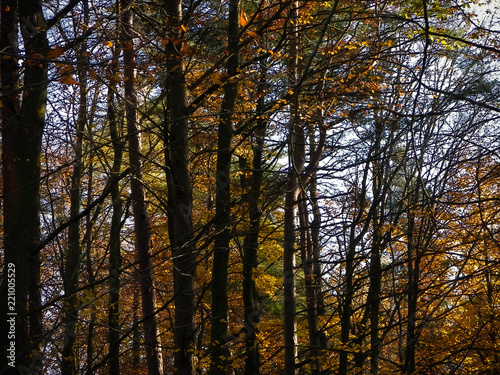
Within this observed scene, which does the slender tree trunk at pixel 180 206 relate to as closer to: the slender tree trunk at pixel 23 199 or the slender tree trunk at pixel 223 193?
the slender tree trunk at pixel 223 193

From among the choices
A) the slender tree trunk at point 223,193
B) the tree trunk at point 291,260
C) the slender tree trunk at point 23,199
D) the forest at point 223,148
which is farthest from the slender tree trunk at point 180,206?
the tree trunk at point 291,260

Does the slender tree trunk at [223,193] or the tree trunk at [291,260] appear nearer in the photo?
the slender tree trunk at [223,193]

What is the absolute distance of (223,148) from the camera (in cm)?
820

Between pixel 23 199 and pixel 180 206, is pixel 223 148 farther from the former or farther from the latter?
pixel 23 199

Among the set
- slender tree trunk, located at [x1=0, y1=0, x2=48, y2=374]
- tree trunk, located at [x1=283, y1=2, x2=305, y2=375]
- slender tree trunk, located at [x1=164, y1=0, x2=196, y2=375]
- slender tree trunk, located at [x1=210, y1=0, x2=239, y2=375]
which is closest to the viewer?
slender tree trunk, located at [x1=0, y1=0, x2=48, y2=374]

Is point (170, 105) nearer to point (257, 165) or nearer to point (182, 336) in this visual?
point (182, 336)

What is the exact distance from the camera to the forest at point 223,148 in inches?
164

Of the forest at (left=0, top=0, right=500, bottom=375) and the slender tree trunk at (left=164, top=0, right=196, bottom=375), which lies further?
the slender tree trunk at (left=164, top=0, right=196, bottom=375)

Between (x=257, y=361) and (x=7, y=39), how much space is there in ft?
30.2

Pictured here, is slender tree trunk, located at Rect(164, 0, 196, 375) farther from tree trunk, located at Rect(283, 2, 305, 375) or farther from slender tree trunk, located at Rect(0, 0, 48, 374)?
tree trunk, located at Rect(283, 2, 305, 375)

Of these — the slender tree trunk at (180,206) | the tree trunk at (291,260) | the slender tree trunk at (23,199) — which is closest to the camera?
the slender tree trunk at (23,199)

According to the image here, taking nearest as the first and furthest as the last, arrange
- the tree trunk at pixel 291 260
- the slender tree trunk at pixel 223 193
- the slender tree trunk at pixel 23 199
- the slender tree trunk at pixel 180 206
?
the slender tree trunk at pixel 23 199, the slender tree trunk at pixel 180 206, the slender tree trunk at pixel 223 193, the tree trunk at pixel 291 260

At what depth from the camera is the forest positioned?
417 cm

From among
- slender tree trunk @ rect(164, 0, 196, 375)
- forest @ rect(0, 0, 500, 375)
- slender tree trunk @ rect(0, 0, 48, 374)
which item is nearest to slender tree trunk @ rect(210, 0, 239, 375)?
forest @ rect(0, 0, 500, 375)
